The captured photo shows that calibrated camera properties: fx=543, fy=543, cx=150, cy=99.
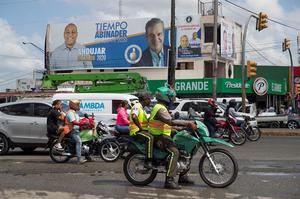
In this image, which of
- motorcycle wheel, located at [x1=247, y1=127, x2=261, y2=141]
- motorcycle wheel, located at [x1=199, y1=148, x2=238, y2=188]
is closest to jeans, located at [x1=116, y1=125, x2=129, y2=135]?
motorcycle wheel, located at [x1=199, y1=148, x2=238, y2=188]

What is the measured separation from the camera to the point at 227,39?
52.9 meters

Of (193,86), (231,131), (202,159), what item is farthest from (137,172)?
(193,86)

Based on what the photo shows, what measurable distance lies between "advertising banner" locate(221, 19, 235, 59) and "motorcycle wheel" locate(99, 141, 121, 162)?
38439 mm

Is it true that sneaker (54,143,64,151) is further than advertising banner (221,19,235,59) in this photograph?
No

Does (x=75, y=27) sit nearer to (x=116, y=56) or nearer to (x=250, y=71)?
(x=116, y=56)

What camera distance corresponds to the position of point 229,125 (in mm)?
21281

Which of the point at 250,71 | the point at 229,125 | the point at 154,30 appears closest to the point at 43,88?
the point at 250,71

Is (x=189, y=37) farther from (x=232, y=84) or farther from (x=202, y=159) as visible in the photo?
(x=202, y=159)

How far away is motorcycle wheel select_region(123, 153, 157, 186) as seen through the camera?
1010 centimetres

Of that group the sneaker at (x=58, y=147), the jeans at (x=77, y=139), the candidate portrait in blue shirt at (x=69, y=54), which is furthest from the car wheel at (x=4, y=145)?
the candidate portrait in blue shirt at (x=69, y=54)

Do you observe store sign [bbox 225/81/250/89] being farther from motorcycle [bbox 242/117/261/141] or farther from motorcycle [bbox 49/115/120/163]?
motorcycle [bbox 49/115/120/163]

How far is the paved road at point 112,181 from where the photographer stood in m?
9.23

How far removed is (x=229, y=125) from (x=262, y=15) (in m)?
8.42

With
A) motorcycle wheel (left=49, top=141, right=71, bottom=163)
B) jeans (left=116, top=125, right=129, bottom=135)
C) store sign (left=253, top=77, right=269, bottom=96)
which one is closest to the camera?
motorcycle wheel (left=49, top=141, right=71, bottom=163)
